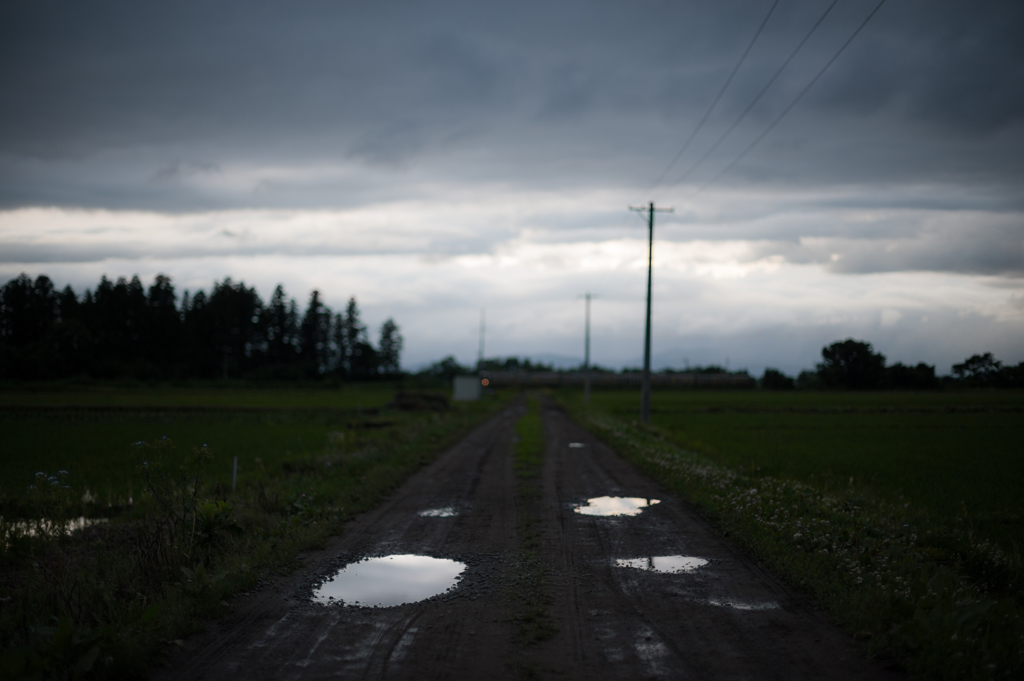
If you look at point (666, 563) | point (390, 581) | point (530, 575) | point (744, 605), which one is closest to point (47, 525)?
point (390, 581)

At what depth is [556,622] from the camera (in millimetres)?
5961

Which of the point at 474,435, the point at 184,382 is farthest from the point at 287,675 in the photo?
the point at 184,382

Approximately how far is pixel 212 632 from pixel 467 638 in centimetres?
248

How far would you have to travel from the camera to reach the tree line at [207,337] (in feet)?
102

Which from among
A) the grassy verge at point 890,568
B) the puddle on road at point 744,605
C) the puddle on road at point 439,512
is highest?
the grassy verge at point 890,568

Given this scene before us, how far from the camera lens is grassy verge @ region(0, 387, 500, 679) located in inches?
197

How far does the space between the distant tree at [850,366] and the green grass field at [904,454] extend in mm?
62708

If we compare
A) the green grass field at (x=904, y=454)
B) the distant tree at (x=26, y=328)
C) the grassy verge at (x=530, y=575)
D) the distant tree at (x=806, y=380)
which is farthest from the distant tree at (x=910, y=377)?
the distant tree at (x=26, y=328)

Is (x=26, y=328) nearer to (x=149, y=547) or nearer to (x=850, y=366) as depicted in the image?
(x=149, y=547)

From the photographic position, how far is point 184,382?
7069 centimetres

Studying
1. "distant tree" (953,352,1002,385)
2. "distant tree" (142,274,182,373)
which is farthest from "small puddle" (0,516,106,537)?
"distant tree" (142,274,182,373)

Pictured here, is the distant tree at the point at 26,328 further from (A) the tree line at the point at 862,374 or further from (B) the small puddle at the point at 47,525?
(A) the tree line at the point at 862,374

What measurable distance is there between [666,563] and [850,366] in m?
111

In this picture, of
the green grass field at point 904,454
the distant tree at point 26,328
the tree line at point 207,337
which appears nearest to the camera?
the green grass field at point 904,454
